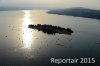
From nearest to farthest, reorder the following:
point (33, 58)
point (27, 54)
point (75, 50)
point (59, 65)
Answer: point (59, 65) < point (33, 58) < point (27, 54) < point (75, 50)

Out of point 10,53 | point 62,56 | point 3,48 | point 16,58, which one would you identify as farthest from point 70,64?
point 3,48

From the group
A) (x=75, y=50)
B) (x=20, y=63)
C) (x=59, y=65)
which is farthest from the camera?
(x=75, y=50)

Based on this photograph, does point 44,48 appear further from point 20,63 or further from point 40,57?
point 20,63

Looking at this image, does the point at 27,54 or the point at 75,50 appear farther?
the point at 75,50

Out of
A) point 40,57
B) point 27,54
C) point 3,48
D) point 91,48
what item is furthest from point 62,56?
point 3,48

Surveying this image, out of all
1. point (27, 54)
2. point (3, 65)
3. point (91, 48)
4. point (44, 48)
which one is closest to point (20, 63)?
point (3, 65)

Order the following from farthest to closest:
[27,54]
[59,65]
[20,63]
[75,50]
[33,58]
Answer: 1. [75,50]
2. [27,54]
3. [33,58]
4. [20,63]
5. [59,65]

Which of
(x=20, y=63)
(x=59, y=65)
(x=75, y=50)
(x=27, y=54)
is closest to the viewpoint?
(x=59, y=65)

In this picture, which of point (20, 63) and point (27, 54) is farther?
point (27, 54)

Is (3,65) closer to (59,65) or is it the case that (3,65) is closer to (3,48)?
(59,65)
